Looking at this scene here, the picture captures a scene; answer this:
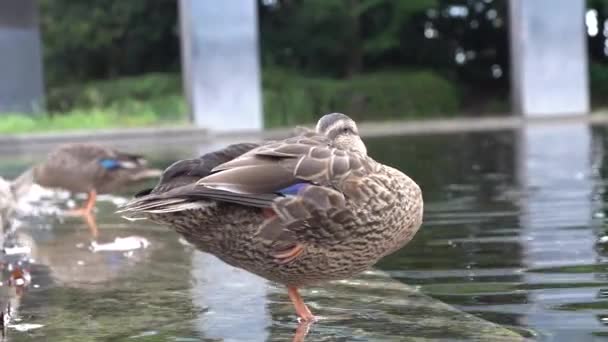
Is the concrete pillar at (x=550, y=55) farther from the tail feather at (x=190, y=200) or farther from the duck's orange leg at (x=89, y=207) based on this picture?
the tail feather at (x=190, y=200)

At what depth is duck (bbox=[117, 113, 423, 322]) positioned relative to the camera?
12.5 feet

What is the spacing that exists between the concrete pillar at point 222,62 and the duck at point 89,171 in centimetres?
1562

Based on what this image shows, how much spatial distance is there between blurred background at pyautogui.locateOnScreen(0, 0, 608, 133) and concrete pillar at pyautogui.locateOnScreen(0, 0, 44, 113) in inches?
112

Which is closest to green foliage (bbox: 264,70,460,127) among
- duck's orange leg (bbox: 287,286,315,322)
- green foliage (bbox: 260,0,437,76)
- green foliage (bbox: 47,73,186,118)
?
green foliage (bbox: 260,0,437,76)

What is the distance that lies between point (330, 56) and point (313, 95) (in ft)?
15.9

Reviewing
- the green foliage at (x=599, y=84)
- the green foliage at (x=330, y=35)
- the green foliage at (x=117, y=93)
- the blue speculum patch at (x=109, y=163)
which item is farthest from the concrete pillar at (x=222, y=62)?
the blue speculum patch at (x=109, y=163)

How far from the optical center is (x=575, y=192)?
9211mm

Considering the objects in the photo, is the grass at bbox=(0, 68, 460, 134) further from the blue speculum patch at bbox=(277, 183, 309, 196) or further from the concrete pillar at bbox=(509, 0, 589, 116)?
the blue speculum patch at bbox=(277, 183, 309, 196)

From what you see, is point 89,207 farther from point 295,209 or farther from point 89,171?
point 295,209

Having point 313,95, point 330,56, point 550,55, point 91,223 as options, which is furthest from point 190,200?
point 330,56

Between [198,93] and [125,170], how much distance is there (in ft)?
54.3

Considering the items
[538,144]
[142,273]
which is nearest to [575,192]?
[142,273]

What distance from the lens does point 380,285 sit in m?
5.36

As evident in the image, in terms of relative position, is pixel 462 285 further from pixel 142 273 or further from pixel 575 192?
pixel 575 192
